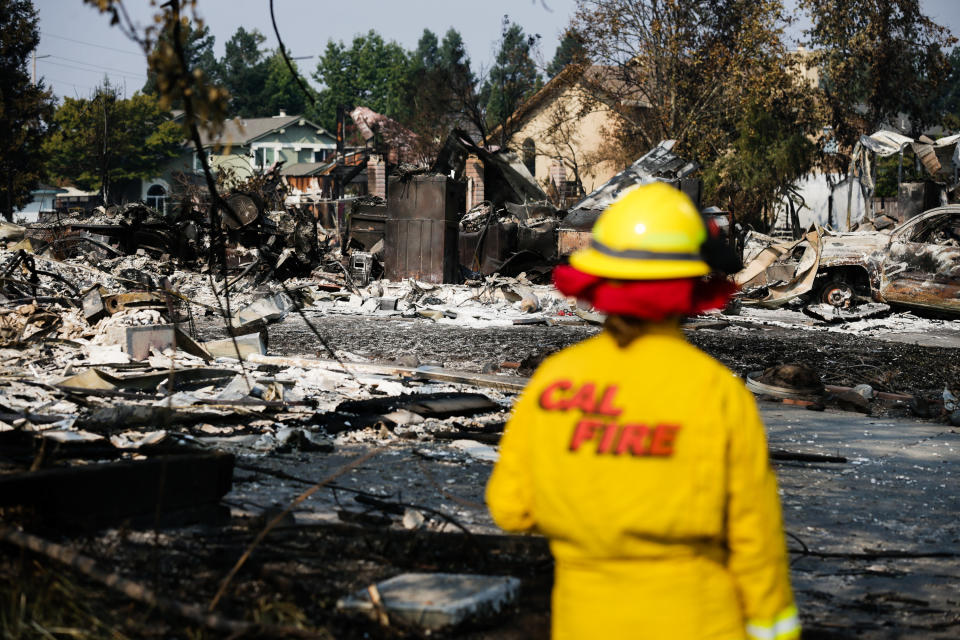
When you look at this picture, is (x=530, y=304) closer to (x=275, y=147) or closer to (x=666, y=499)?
(x=666, y=499)

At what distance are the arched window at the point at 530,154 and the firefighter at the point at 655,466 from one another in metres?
34.9

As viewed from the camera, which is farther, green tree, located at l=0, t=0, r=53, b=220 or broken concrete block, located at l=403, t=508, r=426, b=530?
green tree, located at l=0, t=0, r=53, b=220

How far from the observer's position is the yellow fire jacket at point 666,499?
5.46 feet

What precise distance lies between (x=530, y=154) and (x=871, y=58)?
43.9 feet

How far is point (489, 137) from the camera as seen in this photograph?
40.3 metres

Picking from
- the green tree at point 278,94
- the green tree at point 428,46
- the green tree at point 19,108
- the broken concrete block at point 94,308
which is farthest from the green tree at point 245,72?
the broken concrete block at point 94,308

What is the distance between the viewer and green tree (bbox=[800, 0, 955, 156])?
97.9ft

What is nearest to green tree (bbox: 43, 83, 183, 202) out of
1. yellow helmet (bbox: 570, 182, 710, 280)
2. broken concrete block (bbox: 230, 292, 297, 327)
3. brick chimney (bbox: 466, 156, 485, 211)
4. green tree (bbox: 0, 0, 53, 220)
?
green tree (bbox: 0, 0, 53, 220)

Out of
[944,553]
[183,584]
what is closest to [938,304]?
[944,553]

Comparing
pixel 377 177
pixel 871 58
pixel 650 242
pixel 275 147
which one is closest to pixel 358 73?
pixel 275 147

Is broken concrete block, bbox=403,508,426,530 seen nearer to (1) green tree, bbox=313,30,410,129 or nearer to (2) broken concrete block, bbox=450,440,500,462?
(2) broken concrete block, bbox=450,440,500,462

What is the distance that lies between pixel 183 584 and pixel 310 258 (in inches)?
703

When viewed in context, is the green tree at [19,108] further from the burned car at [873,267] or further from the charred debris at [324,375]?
the burned car at [873,267]

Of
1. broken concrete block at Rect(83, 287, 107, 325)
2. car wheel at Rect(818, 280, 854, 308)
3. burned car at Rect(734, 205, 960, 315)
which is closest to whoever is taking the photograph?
broken concrete block at Rect(83, 287, 107, 325)
